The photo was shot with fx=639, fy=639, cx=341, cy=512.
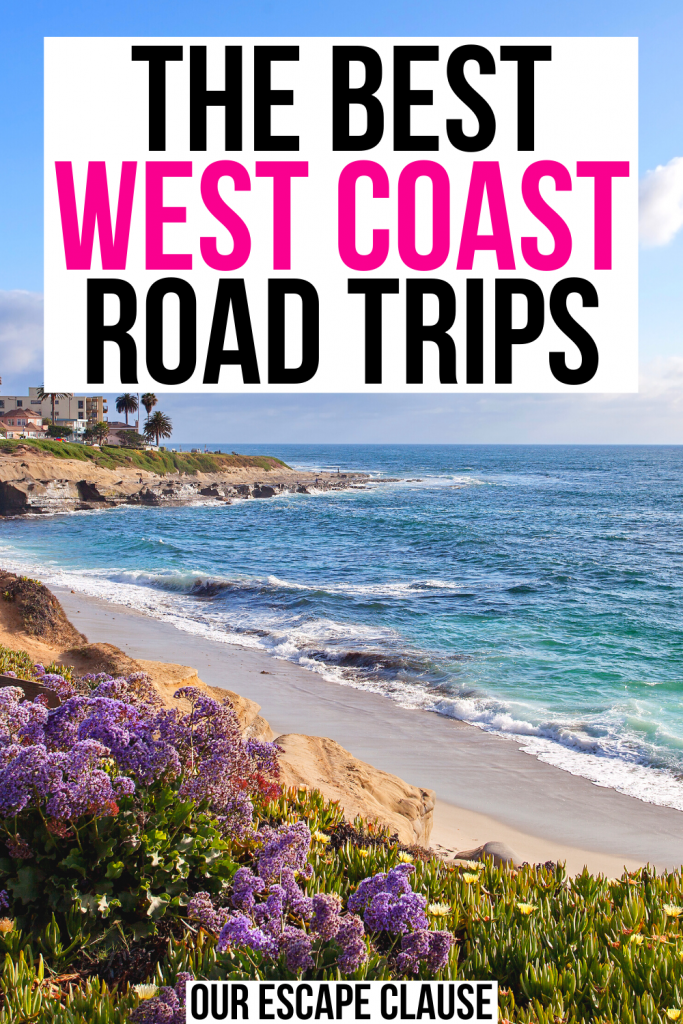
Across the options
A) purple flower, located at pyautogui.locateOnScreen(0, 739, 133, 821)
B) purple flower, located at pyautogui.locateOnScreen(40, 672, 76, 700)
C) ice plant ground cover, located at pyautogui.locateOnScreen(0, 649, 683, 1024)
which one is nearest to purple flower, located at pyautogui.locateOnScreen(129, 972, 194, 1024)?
ice plant ground cover, located at pyautogui.locateOnScreen(0, 649, 683, 1024)

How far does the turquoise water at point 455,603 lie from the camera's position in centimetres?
1351

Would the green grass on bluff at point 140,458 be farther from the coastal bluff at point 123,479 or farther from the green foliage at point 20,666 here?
the green foliage at point 20,666

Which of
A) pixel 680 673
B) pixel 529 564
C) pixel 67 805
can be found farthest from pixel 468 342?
pixel 529 564

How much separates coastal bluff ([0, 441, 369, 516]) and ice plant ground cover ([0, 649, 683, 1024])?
58159 millimetres

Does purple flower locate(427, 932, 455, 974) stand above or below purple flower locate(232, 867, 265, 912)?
below

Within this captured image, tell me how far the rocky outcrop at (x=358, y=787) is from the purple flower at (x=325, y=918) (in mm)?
3405

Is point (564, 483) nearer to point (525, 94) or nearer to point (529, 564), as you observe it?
point (529, 564)

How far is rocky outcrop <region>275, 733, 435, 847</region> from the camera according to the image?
7.11 meters

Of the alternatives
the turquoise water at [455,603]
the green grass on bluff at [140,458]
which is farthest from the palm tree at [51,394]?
the turquoise water at [455,603]

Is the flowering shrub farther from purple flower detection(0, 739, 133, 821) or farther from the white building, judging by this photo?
the white building

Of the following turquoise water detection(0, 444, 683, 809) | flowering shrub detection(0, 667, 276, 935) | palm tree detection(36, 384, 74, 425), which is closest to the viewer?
flowering shrub detection(0, 667, 276, 935)

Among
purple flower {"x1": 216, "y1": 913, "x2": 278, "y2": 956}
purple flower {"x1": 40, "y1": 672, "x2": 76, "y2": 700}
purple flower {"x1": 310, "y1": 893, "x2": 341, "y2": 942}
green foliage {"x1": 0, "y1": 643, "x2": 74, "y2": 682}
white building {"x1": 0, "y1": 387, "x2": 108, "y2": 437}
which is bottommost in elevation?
green foliage {"x1": 0, "y1": 643, "x2": 74, "y2": 682}

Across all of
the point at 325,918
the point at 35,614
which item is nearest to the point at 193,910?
the point at 325,918

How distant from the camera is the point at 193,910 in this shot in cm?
389
